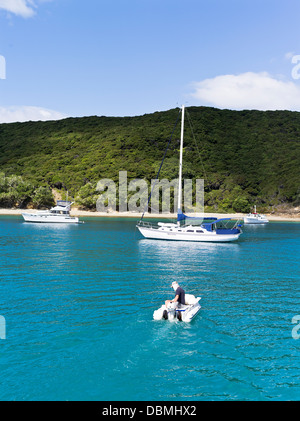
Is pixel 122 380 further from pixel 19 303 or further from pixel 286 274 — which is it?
pixel 286 274

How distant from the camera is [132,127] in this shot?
556 feet

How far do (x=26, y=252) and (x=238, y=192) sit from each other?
97496mm

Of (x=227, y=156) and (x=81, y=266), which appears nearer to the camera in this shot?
(x=81, y=266)

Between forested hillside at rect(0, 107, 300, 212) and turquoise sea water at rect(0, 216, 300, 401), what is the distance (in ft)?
281

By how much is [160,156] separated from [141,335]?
421 ft

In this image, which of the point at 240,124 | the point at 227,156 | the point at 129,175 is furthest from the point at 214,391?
the point at 240,124

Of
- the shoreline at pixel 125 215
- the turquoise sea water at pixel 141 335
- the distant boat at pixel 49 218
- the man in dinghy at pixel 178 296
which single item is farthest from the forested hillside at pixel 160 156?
the man in dinghy at pixel 178 296

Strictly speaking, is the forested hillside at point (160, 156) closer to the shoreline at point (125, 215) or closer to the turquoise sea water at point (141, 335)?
the shoreline at point (125, 215)

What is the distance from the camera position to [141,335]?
13.5 m

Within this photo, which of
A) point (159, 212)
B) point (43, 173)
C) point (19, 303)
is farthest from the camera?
point (43, 173)

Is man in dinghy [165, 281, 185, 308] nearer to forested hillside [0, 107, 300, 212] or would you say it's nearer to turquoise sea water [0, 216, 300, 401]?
turquoise sea water [0, 216, 300, 401]

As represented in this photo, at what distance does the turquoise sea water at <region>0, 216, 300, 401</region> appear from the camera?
32.5 ft

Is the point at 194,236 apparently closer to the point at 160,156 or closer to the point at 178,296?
the point at 178,296

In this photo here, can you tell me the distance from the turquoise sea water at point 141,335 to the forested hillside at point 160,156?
85662mm
